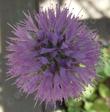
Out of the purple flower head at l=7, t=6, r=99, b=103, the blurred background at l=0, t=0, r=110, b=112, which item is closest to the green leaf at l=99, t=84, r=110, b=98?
the blurred background at l=0, t=0, r=110, b=112

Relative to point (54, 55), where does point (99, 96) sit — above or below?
below

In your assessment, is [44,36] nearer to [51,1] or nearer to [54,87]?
[54,87]

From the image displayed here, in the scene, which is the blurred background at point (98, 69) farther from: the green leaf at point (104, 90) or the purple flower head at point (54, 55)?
the purple flower head at point (54, 55)

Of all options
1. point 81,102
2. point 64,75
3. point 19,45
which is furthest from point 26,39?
point 81,102

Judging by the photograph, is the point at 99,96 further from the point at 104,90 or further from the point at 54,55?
the point at 54,55

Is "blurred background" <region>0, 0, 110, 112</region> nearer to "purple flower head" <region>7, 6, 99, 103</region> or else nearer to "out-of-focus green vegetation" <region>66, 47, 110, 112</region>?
"out-of-focus green vegetation" <region>66, 47, 110, 112</region>

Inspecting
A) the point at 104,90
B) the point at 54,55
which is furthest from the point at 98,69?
the point at 54,55
